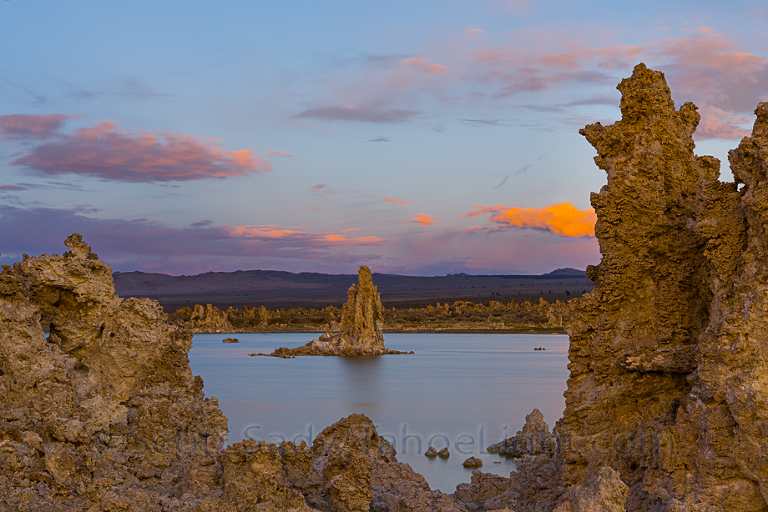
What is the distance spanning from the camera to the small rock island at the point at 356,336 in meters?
63.2

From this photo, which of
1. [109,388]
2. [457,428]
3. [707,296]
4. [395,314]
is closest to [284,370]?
[457,428]

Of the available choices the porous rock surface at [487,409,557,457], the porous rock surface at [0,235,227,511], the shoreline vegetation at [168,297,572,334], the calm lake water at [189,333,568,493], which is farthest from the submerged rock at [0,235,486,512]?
the shoreline vegetation at [168,297,572,334]

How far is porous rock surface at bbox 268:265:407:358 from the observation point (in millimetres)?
63172

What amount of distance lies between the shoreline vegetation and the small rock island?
3050 cm

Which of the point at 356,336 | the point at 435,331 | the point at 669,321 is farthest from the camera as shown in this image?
the point at 435,331

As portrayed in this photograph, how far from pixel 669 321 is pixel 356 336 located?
5732 centimetres

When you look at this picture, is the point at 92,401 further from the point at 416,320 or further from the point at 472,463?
the point at 416,320

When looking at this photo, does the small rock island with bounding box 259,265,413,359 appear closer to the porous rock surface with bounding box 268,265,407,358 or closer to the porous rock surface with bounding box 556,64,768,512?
the porous rock surface with bounding box 268,265,407,358

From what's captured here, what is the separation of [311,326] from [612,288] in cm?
11055

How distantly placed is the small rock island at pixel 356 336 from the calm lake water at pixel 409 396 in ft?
6.69

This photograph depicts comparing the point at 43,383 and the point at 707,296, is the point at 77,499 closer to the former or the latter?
the point at 43,383

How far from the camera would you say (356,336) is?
64125 mm

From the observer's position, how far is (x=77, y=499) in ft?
23.0

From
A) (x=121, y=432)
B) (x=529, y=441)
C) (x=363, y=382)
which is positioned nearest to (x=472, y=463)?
(x=529, y=441)
